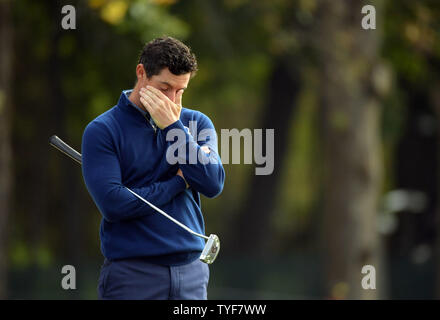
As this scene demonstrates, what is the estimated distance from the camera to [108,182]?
3.10m

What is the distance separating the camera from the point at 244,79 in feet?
47.9

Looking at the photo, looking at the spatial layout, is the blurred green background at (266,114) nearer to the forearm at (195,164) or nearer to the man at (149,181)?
the man at (149,181)

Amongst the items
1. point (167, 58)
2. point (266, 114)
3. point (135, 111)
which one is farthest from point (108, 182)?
point (266, 114)

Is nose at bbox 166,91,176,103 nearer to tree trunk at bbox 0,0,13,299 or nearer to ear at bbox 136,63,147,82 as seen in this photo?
ear at bbox 136,63,147,82

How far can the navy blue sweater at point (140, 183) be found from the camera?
311 cm

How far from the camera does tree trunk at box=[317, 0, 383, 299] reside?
27.7 feet

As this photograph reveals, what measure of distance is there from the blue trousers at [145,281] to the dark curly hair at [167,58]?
76 centimetres

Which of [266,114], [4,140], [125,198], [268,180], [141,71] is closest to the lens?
[125,198]

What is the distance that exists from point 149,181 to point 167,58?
1.62 ft

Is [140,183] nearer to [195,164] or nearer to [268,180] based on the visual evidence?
[195,164]
